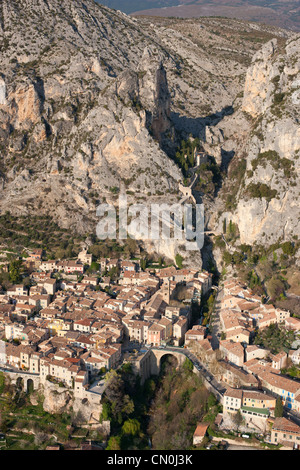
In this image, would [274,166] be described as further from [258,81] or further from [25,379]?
[25,379]

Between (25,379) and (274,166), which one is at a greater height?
(274,166)

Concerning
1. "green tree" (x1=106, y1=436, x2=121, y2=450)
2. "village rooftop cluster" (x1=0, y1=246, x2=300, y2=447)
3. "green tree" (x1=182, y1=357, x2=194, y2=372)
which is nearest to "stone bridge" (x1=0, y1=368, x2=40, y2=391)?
"village rooftop cluster" (x1=0, y1=246, x2=300, y2=447)

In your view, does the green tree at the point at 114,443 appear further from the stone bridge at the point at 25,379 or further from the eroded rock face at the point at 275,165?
the eroded rock face at the point at 275,165

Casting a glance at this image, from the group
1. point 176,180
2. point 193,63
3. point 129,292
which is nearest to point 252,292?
point 129,292

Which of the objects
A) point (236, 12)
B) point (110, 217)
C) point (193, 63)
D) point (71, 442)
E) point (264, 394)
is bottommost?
point (71, 442)

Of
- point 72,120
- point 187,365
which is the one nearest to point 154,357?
point 187,365

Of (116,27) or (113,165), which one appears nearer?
(113,165)

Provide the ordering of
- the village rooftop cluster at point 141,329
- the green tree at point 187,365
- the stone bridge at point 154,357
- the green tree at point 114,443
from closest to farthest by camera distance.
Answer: the green tree at point 114,443, the village rooftop cluster at point 141,329, the green tree at point 187,365, the stone bridge at point 154,357

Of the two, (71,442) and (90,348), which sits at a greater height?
(90,348)

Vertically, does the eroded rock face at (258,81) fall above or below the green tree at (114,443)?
above

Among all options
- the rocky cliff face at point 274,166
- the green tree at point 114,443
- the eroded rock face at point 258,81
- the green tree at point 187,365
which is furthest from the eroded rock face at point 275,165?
the green tree at point 114,443
